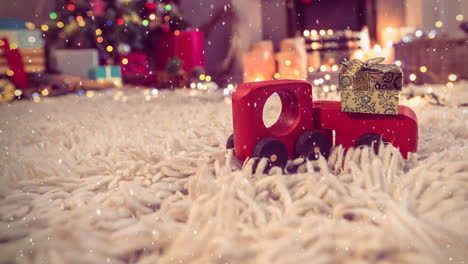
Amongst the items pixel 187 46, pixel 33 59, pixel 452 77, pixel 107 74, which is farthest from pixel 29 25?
pixel 452 77

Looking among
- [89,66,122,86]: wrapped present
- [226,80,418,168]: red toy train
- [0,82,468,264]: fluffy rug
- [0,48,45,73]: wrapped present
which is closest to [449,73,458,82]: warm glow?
[0,82,468,264]: fluffy rug

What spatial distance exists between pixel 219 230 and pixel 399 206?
219 millimetres

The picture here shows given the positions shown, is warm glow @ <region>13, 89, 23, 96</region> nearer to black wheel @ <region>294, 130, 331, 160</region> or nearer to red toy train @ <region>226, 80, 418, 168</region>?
red toy train @ <region>226, 80, 418, 168</region>

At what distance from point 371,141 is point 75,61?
249 cm

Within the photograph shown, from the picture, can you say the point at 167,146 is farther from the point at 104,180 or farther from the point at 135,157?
the point at 104,180

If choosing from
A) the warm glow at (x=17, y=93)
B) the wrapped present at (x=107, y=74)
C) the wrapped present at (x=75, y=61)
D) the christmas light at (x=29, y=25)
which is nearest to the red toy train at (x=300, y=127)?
the warm glow at (x=17, y=93)

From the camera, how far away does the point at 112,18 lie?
8.29 ft

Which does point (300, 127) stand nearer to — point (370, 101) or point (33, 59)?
point (370, 101)

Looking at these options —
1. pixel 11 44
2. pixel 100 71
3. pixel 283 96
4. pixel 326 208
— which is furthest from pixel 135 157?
pixel 11 44

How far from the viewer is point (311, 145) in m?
0.64

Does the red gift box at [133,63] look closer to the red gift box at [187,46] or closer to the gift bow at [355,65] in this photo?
the red gift box at [187,46]

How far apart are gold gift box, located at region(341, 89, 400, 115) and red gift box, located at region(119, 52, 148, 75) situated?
2.37 metres

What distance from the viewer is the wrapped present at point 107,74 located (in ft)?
8.26

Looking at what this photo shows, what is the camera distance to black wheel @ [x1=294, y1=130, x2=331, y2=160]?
0.64 metres
